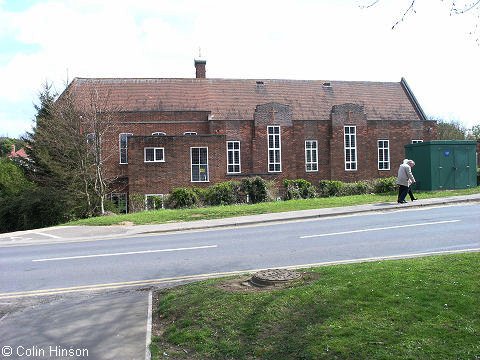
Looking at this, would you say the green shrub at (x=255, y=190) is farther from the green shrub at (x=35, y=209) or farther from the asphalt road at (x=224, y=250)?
the green shrub at (x=35, y=209)

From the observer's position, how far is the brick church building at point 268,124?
119 ft

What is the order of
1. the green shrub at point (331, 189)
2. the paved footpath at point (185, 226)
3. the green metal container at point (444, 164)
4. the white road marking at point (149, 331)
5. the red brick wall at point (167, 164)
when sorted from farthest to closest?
the red brick wall at point (167, 164) < the green shrub at point (331, 189) < the green metal container at point (444, 164) < the paved footpath at point (185, 226) < the white road marking at point (149, 331)

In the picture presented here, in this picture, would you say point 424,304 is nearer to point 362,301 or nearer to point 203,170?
point 362,301

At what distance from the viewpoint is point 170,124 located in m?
37.0

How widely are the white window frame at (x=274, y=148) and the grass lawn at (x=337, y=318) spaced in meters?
30.8

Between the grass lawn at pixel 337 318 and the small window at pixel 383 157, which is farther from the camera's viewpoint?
the small window at pixel 383 157

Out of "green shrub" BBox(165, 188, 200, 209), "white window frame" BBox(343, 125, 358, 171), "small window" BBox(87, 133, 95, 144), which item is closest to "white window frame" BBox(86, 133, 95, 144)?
"small window" BBox(87, 133, 95, 144)

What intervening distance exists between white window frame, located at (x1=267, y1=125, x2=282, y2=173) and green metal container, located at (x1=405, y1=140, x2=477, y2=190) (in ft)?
50.4

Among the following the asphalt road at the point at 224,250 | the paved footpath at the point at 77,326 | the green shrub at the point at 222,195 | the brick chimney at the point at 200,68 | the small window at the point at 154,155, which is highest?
the brick chimney at the point at 200,68

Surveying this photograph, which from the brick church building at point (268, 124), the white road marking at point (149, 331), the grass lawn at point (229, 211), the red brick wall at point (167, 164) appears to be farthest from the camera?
the brick church building at point (268, 124)

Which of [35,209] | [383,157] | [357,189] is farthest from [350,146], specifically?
[35,209]

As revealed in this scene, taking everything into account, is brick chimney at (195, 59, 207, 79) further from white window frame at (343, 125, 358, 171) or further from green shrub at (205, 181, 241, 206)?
green shrub at (205, 181, 241, 206)

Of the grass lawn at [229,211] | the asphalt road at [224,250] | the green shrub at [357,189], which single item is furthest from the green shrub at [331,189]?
the asphalt road at [224,250]

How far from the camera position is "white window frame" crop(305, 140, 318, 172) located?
3953 cm
